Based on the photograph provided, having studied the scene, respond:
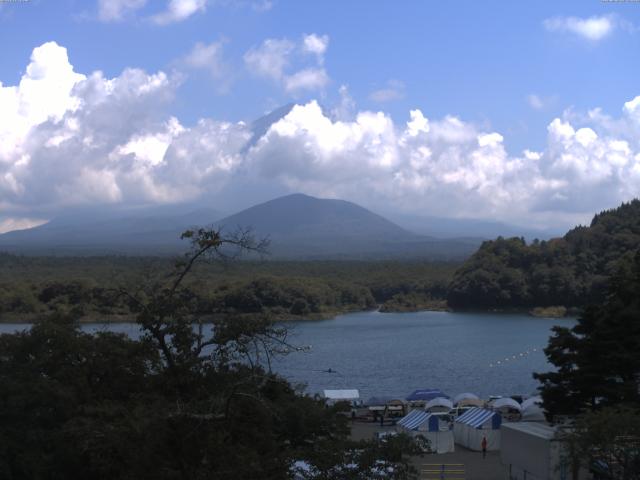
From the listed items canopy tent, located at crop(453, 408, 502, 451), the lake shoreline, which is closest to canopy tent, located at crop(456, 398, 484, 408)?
canopy tent, located at crop(453, 408, 502, 451)

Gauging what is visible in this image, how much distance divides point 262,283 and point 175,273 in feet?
107

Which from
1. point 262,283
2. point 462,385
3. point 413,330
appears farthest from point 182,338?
point 262,283

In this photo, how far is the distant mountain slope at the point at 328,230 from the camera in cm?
11819

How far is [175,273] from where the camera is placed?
17.1 feet

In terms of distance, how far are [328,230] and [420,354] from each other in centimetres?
11801

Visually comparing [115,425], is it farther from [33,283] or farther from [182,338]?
[33,283]

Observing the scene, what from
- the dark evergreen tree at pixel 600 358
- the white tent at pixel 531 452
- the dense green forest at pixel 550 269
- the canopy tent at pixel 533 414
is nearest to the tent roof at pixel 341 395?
the canopy tent at pixel 533 414

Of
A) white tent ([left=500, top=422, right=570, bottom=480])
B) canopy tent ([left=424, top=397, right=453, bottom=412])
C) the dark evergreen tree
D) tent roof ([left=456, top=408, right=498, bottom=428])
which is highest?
the dark evergreen tree

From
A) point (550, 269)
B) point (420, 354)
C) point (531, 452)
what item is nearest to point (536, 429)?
point (531, 452)

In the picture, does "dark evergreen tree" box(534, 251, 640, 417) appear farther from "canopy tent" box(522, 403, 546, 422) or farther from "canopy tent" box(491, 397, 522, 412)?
"canopy tent" box(491, 397, 522, 412)

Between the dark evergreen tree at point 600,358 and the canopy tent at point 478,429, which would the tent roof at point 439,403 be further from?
the dark evergreen tree at point 600,358

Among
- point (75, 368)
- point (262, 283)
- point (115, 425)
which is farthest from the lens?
point (262, 283)

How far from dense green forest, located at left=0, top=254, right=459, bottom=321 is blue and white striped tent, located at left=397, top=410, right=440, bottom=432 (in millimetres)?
13304

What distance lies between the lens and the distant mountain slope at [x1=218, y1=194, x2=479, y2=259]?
11819 centimetres
